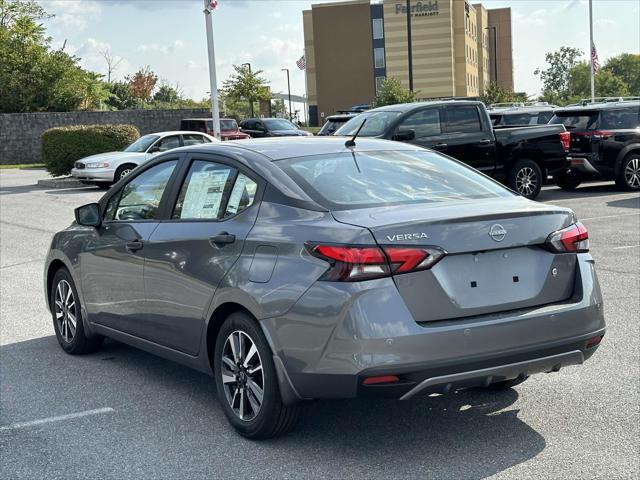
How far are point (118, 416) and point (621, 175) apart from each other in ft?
50.8

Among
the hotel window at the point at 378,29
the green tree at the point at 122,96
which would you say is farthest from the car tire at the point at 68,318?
the hotel window at the point at 378,29

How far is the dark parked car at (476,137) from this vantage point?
15914mm

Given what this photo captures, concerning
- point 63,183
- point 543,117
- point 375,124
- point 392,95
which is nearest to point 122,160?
point 63,183

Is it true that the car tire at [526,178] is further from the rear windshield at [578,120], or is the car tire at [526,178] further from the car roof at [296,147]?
the car roof at [296,147]

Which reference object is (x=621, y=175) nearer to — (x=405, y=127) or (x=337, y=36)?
A: (x=405, y=127)

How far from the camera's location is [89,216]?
6418mm

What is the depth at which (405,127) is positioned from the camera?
1579 cm

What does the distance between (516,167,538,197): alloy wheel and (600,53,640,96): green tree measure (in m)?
118

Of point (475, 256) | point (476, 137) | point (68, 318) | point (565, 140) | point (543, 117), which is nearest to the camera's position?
point (475, 256)

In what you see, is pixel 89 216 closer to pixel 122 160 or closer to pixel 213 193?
pixel 213 193

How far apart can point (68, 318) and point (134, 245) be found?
146 centimetres

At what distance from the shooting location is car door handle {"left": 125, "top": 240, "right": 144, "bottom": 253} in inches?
228

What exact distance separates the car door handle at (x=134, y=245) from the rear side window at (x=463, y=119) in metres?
11.2

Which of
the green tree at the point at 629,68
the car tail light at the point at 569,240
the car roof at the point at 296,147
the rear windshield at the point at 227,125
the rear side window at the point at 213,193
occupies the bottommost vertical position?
the car tail light at the point at 569,240
